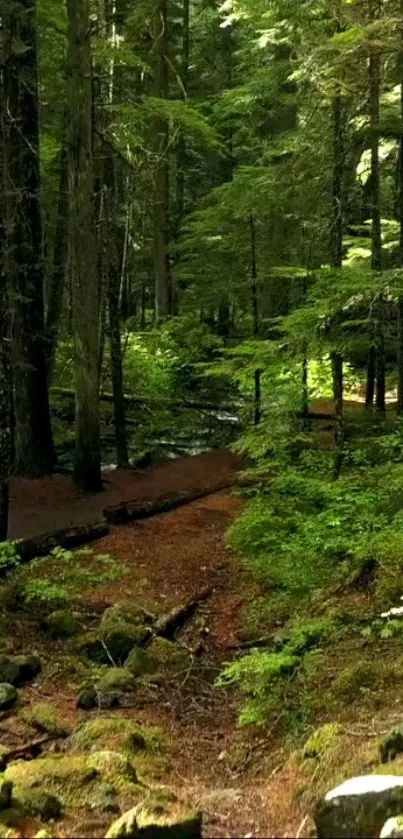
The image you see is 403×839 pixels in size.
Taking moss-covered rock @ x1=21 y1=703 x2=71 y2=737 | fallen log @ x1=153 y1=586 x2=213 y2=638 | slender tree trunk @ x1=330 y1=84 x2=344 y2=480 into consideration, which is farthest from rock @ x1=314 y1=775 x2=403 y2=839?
slender tree trunk @ x1=330 y1=84 x2=344 y2=480

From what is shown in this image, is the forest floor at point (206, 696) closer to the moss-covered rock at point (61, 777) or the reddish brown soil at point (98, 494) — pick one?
the reddish brown soil at point (98, 494)

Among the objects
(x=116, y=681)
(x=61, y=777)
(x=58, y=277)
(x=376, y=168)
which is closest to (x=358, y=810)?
(x=61, y=777)

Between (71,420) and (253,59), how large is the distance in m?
13.0

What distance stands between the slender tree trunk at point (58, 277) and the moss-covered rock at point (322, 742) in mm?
12832

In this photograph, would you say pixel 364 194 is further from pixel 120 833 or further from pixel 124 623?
pixel 120 833

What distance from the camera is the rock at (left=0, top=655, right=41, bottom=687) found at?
6699 mm

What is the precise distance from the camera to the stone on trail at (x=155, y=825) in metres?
3.46

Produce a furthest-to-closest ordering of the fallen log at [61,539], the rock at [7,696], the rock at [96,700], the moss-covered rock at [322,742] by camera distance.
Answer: the fallen log at [61,539], the rock at [96,700], the rock at [7,696], the moss-covered rock at [322,742]

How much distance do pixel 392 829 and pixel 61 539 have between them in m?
8.24

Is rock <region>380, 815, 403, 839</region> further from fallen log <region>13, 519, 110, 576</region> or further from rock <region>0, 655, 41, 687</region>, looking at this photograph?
fallen log <region>13, 519, 110, 576</region>

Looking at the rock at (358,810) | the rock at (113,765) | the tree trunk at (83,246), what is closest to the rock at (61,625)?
the rock at (113,765)

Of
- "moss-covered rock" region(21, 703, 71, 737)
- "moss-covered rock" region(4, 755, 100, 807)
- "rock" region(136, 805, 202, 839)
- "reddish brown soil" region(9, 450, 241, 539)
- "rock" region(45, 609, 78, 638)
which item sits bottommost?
"reddish brown soil" region(9, 450, 241, 539)

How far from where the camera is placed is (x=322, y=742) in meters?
4.68

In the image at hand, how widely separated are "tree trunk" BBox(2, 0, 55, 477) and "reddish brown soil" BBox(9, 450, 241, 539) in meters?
0.81
